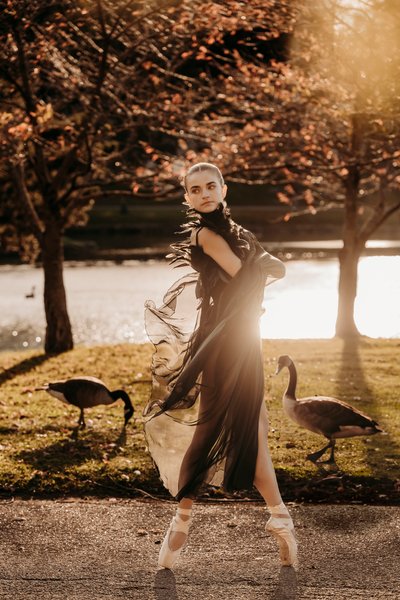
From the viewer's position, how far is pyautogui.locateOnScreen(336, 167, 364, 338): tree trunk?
1898cm

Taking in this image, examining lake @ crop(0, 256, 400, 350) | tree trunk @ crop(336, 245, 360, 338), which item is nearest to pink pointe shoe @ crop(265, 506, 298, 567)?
tree trunk @ crop(336, 245, 360, 338)

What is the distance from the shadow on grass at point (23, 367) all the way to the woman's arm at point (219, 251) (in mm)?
8998

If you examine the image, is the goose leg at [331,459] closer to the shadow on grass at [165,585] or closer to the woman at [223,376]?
the woman at [223,376]

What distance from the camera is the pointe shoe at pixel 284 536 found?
512cm

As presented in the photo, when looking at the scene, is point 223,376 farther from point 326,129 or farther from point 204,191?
point 326,129

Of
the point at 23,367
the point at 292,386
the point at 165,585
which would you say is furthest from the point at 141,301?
the point at 165,585

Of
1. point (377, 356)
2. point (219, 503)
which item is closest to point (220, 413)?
point (219, 503)

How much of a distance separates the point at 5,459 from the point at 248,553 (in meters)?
3.25

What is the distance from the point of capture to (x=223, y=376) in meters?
5.22

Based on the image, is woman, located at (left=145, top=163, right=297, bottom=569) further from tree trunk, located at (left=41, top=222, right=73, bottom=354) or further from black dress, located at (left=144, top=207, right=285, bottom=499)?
tree trunk, located at (left=41, top=222, right=73, bottom=354)

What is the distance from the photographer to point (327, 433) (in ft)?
24.8

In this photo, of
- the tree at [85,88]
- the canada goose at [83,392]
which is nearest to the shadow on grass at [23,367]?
the tree at [85,88]

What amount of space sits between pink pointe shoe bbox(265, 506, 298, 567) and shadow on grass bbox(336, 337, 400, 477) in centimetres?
239

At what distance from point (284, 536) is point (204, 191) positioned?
6.88ft
